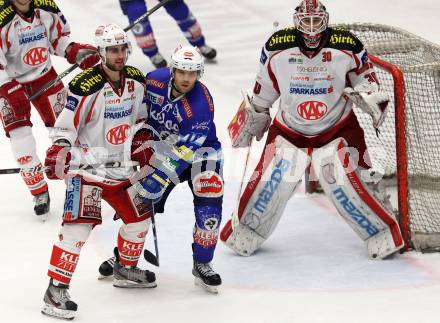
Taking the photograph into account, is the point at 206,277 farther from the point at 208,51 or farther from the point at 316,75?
the point at 208,51

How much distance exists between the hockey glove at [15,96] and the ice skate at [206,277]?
1.60 metres

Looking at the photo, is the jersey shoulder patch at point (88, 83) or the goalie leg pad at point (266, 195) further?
the goalie leg pad at point (266, 195)

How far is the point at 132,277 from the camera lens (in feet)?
20.8

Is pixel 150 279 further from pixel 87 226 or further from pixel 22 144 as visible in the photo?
pixel 22 144

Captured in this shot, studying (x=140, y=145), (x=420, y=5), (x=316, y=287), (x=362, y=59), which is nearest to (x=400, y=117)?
(x=362, y=59)

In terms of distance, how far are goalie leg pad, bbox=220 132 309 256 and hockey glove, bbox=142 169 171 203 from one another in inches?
31.3

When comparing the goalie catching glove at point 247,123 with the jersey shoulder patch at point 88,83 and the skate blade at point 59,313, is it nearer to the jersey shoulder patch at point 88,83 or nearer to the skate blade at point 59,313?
the jersey shoulder patch at point 88,83

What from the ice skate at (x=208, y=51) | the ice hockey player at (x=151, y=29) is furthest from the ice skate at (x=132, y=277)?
the ice skate at (x=208, y=51)

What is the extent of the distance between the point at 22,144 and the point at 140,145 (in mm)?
1385

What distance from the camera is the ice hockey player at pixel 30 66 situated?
285 inches

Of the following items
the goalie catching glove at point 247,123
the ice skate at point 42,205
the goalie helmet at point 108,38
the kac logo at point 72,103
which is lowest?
the ice skate at point 42,205

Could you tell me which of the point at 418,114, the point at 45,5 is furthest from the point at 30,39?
the point at 418,114

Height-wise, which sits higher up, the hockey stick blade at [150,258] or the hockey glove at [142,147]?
the hockey glove at [142,147]

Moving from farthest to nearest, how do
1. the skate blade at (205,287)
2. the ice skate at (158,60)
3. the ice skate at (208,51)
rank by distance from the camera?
1. the ice skate at (208,51)
2. the ice skate at (158,60)
3. the skate blade at (205,287)
